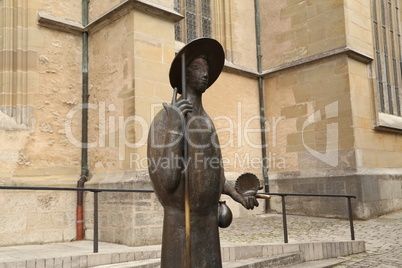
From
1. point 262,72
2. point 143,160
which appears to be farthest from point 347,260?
point 262,72

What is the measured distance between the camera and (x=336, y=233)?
7.24 meters

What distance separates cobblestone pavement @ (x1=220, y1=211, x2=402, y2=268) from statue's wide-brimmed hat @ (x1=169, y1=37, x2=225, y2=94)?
3671 mm

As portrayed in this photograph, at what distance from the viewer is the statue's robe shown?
2320 mm

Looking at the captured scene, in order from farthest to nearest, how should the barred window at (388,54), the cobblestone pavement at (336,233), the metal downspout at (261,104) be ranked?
the barred window at (388,54), the metal downspout at (261,104), the cobblestone pavement at (336,233)

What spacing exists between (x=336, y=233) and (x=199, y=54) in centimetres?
576

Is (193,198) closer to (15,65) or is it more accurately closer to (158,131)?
(158,131)

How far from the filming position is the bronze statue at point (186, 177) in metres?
2.28

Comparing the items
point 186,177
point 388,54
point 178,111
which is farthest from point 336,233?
point 388,54

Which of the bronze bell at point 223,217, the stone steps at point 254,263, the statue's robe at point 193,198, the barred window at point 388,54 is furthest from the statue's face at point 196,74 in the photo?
the barred window at point 388,54

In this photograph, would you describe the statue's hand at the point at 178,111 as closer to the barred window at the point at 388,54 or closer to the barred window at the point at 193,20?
the barred window at the point at 193,20

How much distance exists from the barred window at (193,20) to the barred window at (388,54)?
4.78m

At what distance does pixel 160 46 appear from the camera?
6.82 m

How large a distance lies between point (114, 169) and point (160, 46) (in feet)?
7.17

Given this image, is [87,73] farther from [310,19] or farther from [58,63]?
[310,19]
